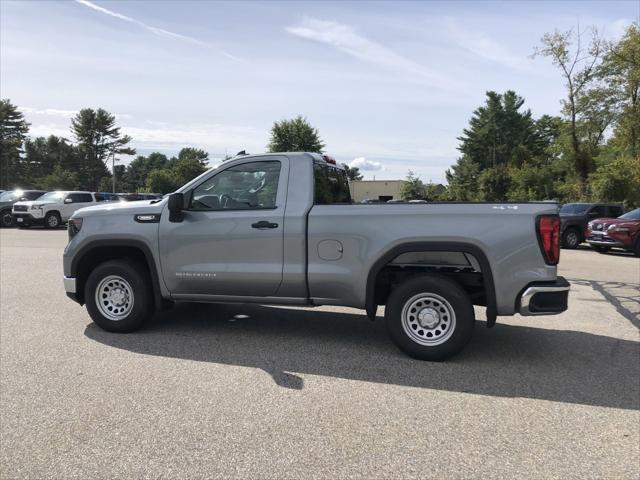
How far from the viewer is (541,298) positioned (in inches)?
184

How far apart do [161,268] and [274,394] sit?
225cm

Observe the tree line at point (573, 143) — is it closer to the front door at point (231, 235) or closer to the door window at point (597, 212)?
the door window at point (597, 212)

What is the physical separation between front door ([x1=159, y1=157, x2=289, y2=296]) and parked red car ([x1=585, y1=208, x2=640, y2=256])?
1380 centimetres

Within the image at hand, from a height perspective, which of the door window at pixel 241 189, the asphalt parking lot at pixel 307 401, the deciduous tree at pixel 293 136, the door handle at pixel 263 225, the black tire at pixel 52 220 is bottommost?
the asphalt parking lot at pixel 307 401

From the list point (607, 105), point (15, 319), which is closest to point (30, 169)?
point (607, 105)

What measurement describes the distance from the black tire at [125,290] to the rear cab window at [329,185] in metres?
2.16

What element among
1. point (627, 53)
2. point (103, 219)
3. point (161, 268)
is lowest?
point (161, 268)

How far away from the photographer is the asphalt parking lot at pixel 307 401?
3.09 m

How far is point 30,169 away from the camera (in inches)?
3661


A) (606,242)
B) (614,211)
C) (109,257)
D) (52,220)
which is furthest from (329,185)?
(52,220)

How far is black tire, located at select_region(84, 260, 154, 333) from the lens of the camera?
5.77 m

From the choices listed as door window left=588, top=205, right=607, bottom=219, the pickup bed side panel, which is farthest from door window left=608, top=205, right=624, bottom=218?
the pickup bed side panel

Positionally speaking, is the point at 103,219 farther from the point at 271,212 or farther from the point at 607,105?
the point at 607,105

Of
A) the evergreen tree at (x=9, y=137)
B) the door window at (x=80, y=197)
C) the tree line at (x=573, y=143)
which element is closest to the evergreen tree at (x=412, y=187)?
the tree line at (x=573, y=143)
